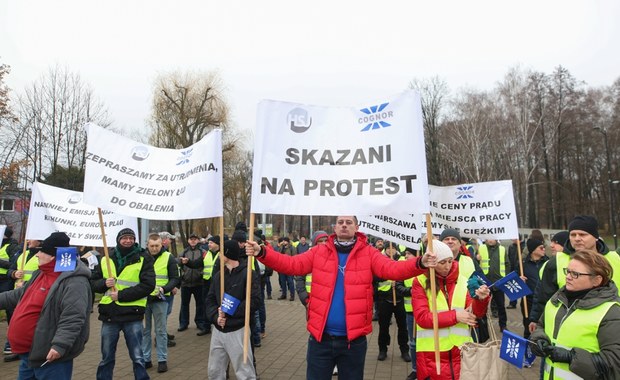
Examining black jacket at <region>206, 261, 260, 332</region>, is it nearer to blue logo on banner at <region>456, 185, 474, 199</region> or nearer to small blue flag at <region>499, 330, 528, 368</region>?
small blue flag at <region>499, 330, 528, 368</region>

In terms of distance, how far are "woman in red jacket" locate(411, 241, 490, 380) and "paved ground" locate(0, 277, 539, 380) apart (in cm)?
283

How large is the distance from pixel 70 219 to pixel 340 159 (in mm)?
5079

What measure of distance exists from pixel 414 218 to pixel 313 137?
2281 millimetres

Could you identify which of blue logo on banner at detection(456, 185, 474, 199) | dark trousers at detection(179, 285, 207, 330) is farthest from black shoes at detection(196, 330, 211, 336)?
blue logo on banner at detection(456, 185, 474, 199)

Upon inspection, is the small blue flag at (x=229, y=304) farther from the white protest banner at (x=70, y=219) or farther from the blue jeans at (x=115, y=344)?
the white protest banner at (x=70, y=219)

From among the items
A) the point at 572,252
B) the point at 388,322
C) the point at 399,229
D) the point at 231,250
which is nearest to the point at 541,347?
the point at 572,252

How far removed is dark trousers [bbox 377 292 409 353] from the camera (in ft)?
24.0

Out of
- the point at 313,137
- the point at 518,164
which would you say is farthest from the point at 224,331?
the point at 518,164

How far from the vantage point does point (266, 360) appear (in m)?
7.48

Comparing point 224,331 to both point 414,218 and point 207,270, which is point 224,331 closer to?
point 414,218

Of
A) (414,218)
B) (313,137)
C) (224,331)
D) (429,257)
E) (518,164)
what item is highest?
(518,164)

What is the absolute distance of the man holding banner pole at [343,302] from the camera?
3.65m

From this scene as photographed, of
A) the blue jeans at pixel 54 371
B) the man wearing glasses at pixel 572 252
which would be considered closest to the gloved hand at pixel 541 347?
the man wearing glasses at pixel 572 252

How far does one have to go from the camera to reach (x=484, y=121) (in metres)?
40.4
